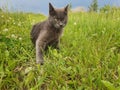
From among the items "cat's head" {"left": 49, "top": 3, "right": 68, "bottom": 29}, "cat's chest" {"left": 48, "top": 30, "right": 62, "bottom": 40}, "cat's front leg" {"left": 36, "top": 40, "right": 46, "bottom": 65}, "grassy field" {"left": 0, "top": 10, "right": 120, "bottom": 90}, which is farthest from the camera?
"cat's chest" {"left": 48, "top": 30, "right": 62, "bottom": 40}

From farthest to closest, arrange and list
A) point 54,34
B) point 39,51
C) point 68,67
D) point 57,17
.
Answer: point 54,34 < point 57,17 < point 39,51 < point 68,67

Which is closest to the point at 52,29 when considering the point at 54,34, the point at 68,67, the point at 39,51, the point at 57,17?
the point at 54,34

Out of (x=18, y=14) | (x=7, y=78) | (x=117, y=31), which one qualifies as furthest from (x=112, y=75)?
(x=18, y=14)

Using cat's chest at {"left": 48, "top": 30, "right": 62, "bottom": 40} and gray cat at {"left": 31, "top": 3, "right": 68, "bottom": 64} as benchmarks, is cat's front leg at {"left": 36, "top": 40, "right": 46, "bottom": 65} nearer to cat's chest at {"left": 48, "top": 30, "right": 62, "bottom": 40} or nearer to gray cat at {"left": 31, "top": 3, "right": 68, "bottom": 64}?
gray cat at {"left": 31, "top": 3, "right": 68, "bottom": 64}

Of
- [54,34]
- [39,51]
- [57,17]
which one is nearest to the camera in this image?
[39,51]

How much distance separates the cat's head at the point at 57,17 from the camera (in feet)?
18.6

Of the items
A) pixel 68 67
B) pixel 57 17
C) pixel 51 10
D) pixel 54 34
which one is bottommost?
pixel 68 67

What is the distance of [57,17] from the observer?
5715 millimetres

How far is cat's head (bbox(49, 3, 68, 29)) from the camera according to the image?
18.6ft

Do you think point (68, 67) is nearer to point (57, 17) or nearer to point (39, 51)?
point (39, 51)

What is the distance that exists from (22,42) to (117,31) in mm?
1878

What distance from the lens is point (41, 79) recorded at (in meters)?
3.95

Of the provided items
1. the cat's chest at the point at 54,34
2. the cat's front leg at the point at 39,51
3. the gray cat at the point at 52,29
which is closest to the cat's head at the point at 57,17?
the gray cat at the point at 52,29

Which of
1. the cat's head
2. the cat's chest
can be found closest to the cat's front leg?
the cat's chest
